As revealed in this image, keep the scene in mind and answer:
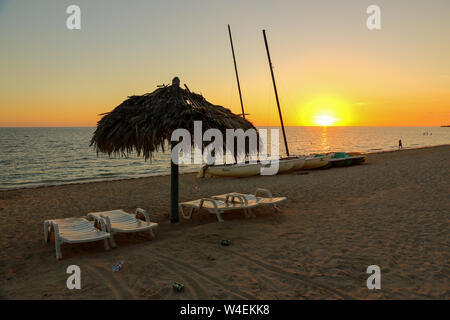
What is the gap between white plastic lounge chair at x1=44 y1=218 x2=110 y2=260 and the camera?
5.14 m

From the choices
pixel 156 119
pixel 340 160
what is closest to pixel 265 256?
pixel 156 119

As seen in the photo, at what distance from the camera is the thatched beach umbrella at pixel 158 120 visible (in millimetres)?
6324

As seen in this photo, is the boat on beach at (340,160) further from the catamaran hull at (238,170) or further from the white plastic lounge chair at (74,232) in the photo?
the white plastic lounge chair at (74,232)

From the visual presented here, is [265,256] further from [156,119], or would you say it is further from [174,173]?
[156,119]

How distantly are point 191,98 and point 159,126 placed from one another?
107 centimetres

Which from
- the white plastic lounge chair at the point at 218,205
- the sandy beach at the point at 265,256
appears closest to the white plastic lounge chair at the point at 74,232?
the sandy beach at the point at 265,256

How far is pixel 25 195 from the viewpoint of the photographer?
13.4 metres

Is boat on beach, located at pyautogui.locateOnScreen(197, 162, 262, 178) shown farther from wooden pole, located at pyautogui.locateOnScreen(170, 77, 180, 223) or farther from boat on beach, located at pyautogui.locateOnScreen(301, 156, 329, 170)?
wooden pole, located at pyautogui.locateOnScreen(170, 77, 180, 223)

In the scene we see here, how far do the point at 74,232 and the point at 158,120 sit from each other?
2522 millimetres

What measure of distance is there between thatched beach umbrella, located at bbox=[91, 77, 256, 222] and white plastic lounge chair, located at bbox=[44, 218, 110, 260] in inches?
71.0

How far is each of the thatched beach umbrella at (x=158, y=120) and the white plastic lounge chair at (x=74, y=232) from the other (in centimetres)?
180

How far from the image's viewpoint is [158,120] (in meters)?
6.38
